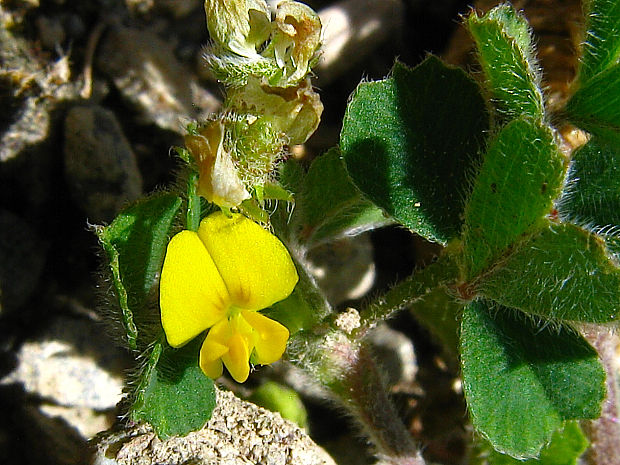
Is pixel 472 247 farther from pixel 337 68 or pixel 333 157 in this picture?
pixel 337 68

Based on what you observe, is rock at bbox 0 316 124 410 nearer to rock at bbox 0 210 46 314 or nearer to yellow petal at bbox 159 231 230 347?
rock at bbox 0 210 46 314

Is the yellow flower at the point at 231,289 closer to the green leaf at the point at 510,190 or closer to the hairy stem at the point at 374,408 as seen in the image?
the green leaf at the point at 510,190

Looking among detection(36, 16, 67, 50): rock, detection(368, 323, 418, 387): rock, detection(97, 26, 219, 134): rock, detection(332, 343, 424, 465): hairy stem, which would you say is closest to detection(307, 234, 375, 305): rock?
detection(368, 323, 418, 387): rock

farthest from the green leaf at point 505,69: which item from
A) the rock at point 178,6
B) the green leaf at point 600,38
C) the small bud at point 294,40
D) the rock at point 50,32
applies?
the rock at point 50,32

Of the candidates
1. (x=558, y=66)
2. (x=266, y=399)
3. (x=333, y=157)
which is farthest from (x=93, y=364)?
(x=558, y=66)

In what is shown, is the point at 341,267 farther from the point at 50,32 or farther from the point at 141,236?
the point at 50,32

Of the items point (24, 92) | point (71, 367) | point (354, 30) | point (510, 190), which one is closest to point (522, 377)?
point (510, 190)
